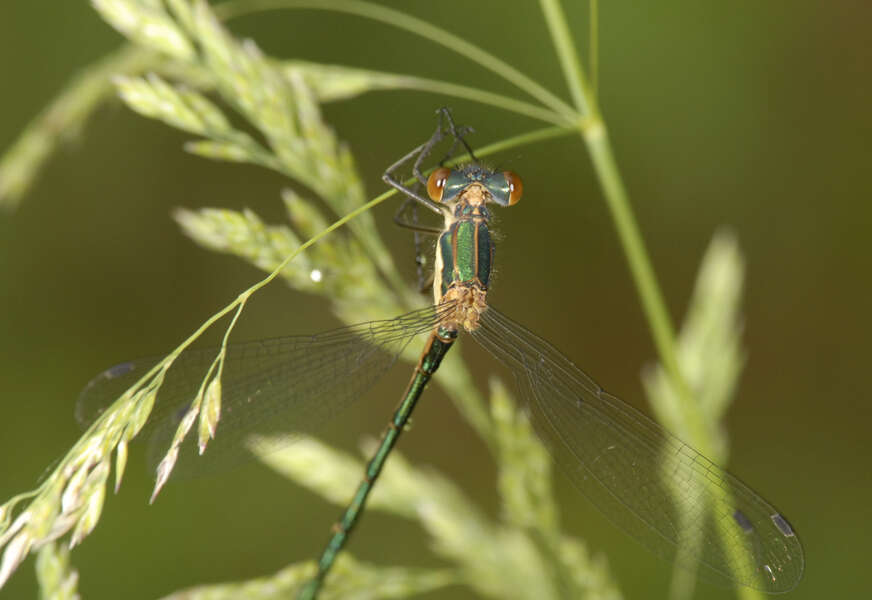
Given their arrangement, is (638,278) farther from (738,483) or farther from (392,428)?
(392,428)

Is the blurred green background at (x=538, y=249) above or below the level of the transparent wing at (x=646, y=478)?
above

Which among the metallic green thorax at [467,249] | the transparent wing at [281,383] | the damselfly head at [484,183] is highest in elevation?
the damselfly head at [484,183]

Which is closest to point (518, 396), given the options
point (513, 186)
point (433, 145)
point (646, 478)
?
point (646, 478)

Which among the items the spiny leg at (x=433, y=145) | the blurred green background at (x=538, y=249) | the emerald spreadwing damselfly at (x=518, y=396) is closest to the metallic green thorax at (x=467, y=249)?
the emerald spreadwing damselfly at (x=518, y=396)

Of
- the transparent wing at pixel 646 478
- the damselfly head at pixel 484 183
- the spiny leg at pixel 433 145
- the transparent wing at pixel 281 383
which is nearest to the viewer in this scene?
the transparent wing at pixel 646 478

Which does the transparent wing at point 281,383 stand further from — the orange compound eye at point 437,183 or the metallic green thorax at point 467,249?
the orange compound eye at point 437,183

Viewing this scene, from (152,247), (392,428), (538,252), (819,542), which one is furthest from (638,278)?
(152,247)
